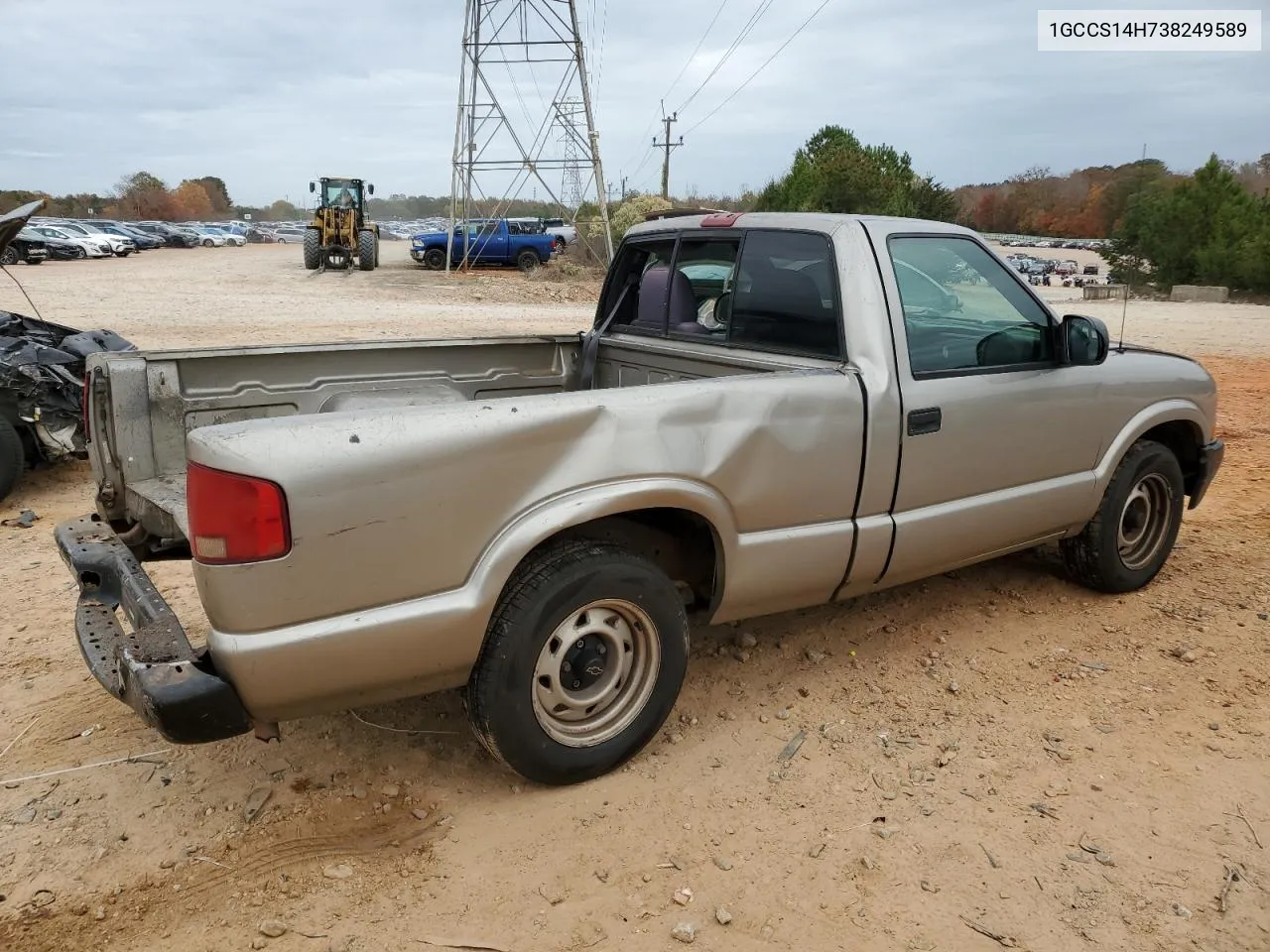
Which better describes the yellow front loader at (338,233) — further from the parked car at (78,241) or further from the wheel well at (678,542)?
the wheel well at (678,542)

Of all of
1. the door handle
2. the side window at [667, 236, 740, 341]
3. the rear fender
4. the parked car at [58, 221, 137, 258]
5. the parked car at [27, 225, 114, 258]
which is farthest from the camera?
the parked car at [58, 221, 137, 258]

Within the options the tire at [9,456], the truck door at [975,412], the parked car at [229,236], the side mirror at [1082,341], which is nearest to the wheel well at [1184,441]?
the truck door at [975,412]

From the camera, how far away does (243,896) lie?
8.81 ft

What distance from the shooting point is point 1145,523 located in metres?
4.88

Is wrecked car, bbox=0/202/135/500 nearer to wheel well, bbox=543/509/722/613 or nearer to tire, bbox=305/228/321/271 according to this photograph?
wheel well, bbox=543/509/722/613

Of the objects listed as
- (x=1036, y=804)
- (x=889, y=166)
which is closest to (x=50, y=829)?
(x=1036, y=804)

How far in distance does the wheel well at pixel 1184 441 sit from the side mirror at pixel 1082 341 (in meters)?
1.03

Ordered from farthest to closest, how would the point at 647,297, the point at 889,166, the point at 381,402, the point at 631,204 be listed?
the point at 889,166 → the point at 631,204 → the point at 647,297 → the point at 381,402

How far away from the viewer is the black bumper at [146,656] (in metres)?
2.46

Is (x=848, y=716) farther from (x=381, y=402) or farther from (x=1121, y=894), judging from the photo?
(x=381, y=402)

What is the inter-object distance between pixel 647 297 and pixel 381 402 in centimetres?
139

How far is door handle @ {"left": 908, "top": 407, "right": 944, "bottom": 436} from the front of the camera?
11.7 feet

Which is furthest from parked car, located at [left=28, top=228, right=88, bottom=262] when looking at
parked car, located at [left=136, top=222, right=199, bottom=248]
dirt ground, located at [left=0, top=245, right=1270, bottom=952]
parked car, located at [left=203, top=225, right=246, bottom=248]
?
dirt ground, located at [left=0, top=245, right=1270, bottom=952]

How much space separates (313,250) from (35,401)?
87.5 feet
